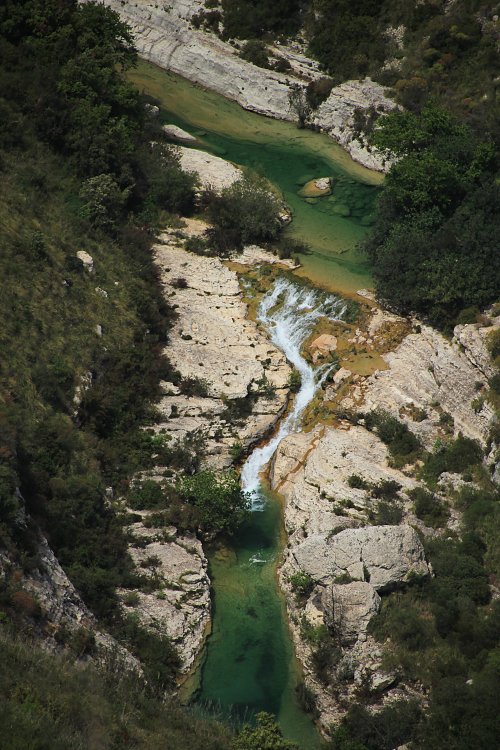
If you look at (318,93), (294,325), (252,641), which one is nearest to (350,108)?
(318,93)

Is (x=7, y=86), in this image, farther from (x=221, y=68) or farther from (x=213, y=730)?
(x=213, y=730)

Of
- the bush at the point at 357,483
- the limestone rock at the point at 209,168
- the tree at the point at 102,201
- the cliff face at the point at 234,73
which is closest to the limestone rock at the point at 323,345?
the bush at the point at 357,483

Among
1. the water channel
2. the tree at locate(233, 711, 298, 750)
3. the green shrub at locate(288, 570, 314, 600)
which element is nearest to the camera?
the tree at locate(233, 711, 298, 750)

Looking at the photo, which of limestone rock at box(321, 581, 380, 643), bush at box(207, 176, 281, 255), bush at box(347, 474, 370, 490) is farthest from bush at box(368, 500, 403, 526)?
bush at box(207, 176, 281, 255)

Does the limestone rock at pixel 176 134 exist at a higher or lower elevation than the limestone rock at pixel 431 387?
lower

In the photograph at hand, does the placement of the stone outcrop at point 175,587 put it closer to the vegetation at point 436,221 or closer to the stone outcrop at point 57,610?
the stone outcrop at point 57,610

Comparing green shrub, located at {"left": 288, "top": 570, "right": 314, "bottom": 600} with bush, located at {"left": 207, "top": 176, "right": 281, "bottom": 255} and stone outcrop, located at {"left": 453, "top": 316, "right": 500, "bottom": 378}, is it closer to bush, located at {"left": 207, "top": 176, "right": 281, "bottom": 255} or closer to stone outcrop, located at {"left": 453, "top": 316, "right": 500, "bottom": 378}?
stone outcrop, located at {"left": 453, "top": 316, "right": 500, "bottom": 378}

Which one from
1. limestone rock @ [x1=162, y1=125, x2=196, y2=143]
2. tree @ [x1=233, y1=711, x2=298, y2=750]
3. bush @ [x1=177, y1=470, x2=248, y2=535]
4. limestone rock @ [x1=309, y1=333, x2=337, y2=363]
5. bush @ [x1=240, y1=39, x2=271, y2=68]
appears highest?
bush @ [x1=240, y1=39, x2=271, y2=68]
